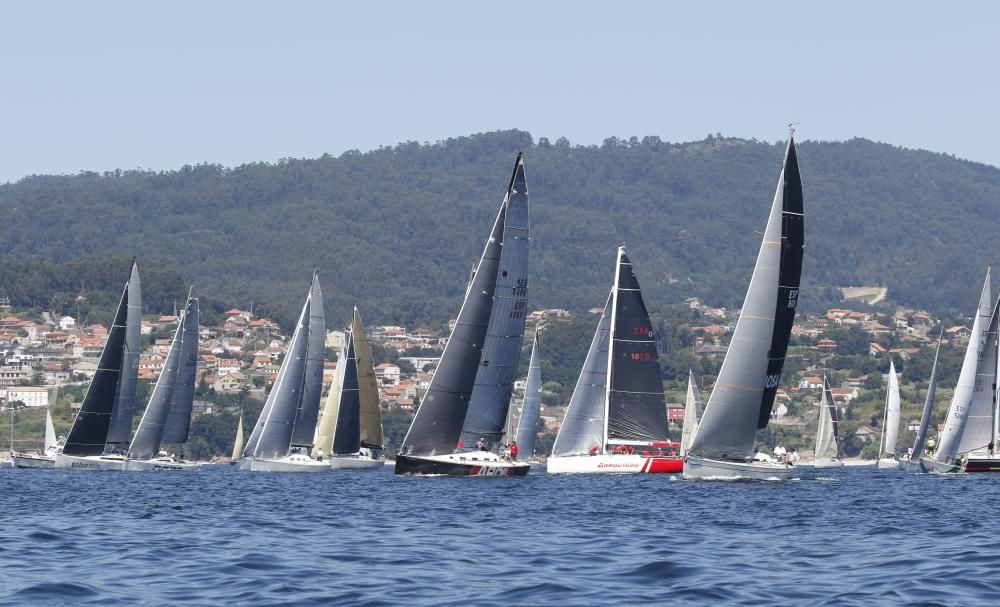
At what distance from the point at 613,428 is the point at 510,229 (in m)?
11.9

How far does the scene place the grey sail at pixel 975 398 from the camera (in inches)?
2479

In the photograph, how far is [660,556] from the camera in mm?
25047

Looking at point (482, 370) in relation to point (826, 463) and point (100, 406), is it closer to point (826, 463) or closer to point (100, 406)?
point (100, 406)

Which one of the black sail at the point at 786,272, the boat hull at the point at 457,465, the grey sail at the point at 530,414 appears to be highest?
the black sail at the point at 786,272

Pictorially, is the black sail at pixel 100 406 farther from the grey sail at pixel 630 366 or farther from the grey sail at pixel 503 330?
the grey sail at pixel 503 330

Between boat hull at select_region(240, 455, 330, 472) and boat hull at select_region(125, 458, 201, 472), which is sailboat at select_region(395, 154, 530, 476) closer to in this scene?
boat hull at select_region(240, 455, 330, 472)

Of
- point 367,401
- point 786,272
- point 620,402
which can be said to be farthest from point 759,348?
point 367,401

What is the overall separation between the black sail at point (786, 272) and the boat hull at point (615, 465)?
1333cm

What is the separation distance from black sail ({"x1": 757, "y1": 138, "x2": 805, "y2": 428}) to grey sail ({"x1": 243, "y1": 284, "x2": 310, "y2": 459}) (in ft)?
92.3

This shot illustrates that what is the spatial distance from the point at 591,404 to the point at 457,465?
11.3 meters

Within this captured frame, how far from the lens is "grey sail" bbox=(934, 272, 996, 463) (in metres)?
63.0

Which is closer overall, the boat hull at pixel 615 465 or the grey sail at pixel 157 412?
the boat hull at pixel 615 465

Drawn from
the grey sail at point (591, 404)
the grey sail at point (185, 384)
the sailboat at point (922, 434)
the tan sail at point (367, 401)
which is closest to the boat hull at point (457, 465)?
the grey sail at point (591, 404)

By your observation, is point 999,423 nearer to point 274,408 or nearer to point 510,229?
point 510,229
